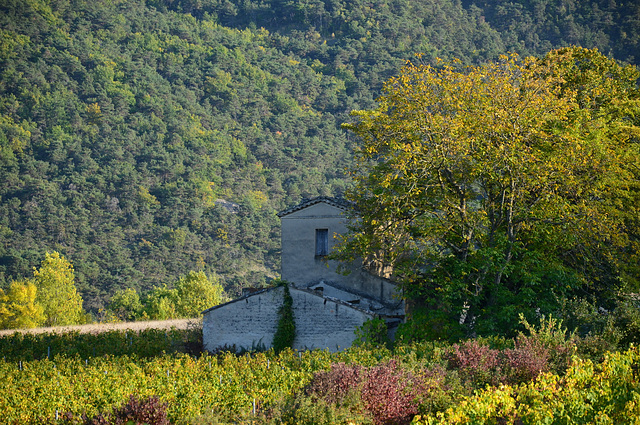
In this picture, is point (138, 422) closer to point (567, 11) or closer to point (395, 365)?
point (395, 365)

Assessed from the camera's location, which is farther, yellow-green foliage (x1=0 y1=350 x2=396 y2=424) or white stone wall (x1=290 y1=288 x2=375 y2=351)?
white stone wall (x1=290 y1=288 x2=375 y2=351)

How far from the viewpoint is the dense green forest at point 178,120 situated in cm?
9788

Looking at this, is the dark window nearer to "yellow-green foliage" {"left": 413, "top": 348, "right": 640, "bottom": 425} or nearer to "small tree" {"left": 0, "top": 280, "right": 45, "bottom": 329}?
"yellow-green foliage" {"left": 413, "top": 348, "right": 640, "bottom": 425}

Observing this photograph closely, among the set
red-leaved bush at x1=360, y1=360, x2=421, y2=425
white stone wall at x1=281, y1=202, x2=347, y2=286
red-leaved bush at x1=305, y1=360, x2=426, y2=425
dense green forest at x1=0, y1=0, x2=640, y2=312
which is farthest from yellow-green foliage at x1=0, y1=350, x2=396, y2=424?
dense green forest at x1=0, y1=0, x2=640, y2=312

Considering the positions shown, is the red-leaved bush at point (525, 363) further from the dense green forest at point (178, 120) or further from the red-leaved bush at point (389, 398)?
the dense green forest at point (178, 120)

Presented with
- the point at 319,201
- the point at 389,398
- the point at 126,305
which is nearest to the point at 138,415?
the point at 389,398

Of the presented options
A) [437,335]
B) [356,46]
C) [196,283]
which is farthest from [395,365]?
[356,46]

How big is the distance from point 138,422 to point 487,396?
251 inches

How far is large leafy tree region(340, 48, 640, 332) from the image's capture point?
21375mm

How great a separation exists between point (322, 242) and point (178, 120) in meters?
114

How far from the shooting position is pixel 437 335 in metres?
22.0

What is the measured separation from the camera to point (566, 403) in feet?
33.8

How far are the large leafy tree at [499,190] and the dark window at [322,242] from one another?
753 cm

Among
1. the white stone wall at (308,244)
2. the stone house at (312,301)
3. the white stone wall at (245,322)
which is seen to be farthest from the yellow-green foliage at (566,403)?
the white stone wall at (308,244)
